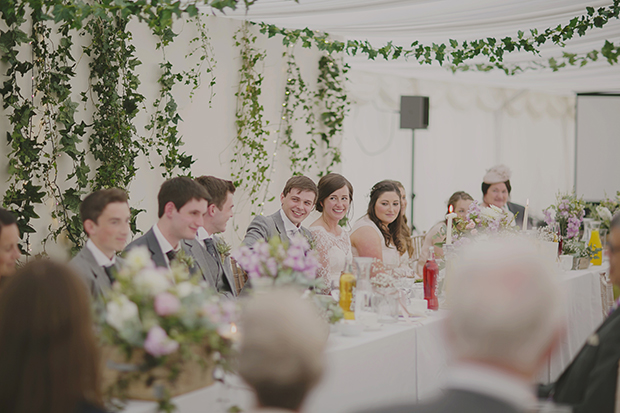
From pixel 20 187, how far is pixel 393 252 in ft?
8.88

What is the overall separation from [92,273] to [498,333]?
1.75 meters

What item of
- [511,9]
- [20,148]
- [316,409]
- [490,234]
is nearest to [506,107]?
[511,9]

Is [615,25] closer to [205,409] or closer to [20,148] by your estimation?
[20,148]

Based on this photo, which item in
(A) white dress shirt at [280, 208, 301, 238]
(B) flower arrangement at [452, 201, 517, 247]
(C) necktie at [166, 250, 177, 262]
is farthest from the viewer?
(A) white dress shirt at [280, 208, 301, 238]

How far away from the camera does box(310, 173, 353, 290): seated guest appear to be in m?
4.55

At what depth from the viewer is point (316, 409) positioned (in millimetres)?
2357

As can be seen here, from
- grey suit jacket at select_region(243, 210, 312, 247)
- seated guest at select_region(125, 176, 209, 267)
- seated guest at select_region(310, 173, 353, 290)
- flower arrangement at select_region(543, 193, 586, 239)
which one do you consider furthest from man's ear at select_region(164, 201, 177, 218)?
flower arrangement at select_region(543, 193, 586, 239)

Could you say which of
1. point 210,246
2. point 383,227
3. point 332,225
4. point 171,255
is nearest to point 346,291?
point 171,255

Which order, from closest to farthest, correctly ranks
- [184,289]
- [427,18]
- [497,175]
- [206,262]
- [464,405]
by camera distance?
[464,405] → [184,289] → [206,262] → [427,18] → [497,175]

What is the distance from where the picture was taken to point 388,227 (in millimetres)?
5207

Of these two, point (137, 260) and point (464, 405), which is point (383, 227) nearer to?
point (137, 260)

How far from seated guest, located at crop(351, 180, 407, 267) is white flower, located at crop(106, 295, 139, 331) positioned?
124 inches

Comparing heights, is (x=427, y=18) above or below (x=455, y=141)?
above

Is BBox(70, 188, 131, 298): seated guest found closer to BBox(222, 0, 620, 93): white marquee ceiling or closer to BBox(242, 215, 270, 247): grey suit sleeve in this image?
BBox(242, 215, 270, 247): grey suit sleeve
